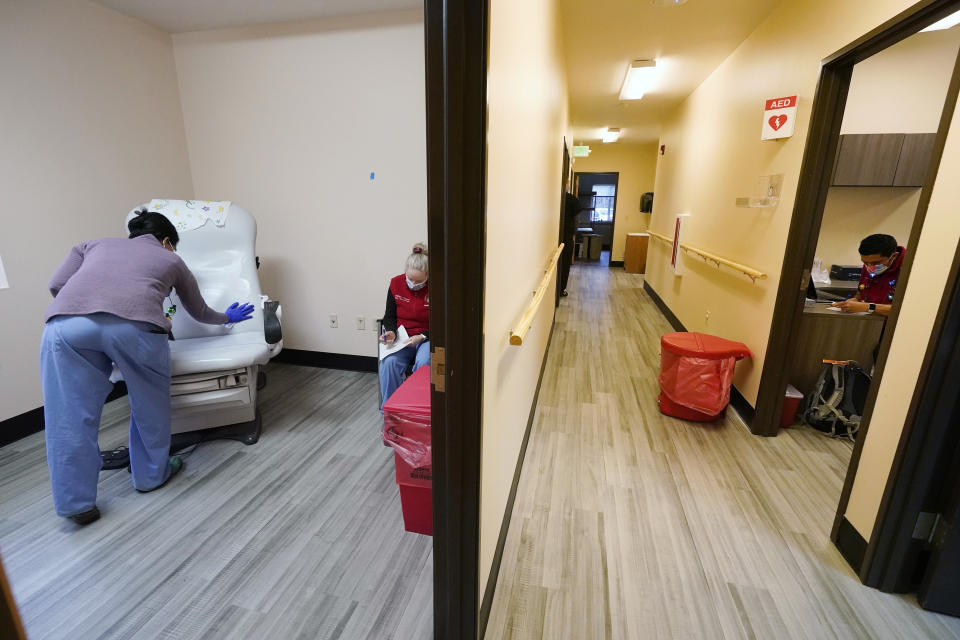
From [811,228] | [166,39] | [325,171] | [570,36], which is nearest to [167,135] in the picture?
[166,39]

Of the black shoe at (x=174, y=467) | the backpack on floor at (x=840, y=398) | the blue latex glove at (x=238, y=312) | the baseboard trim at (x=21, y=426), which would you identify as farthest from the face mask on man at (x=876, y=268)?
the baseboard trim at (x=21, y=426)

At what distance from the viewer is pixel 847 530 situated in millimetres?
1650

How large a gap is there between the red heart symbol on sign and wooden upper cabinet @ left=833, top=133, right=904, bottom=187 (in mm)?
766

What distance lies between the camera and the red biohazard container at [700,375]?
255 centimetres

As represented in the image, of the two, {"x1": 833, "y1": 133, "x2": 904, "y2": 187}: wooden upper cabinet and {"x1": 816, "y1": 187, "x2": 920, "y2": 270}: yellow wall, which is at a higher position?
{"x1": 833, "y1": 133, "x2": 904, "y2": 187}: wooden upper cabinet

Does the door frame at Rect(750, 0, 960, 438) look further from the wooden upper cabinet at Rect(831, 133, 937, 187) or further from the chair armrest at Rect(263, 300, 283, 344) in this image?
the chair armrest at Rect(263, 300, 283, 344)

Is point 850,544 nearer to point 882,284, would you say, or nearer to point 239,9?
point 882,284

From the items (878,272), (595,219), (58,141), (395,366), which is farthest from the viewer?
(595,219)

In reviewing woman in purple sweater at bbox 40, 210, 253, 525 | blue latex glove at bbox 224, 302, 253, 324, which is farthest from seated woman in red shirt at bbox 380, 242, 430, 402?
woman in purple sweater at bbox 40, 210, 253, 525

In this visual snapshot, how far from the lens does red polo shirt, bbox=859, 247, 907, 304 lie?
100 inches

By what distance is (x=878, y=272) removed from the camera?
8.41ft

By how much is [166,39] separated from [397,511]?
11.8 feet

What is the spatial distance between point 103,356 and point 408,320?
1.40m

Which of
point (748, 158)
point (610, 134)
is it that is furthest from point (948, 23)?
point (610, 134)
